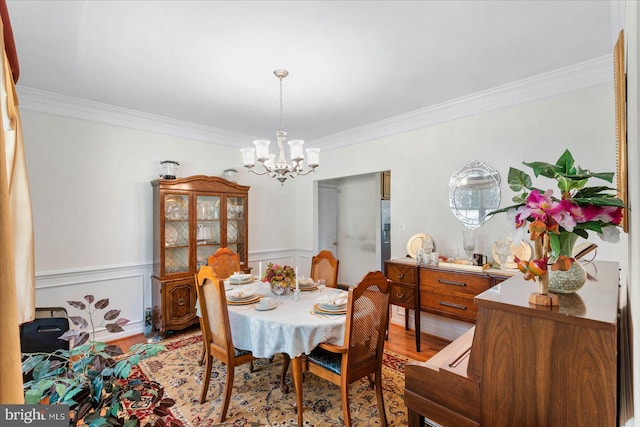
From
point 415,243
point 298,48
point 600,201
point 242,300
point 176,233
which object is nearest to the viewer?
point 600,201

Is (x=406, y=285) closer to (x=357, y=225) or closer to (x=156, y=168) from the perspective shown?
(x=357, y=225)

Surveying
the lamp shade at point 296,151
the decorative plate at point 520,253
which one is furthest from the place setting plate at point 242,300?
the decorative plate at point 520,253

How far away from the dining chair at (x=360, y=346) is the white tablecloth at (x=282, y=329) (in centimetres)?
9

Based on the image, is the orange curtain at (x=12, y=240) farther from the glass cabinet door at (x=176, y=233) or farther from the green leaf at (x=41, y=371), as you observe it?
the glass cabinet door at (x=176, y=233)

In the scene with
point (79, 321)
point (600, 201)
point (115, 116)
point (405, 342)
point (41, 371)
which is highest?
point (115, 116)

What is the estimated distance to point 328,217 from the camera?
5.49 m

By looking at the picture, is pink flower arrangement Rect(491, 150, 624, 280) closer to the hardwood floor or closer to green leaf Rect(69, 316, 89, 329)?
green leaf Rect(69, 316, 89, 329)

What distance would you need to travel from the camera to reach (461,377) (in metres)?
1.04

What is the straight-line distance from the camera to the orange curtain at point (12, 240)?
49 centimetres

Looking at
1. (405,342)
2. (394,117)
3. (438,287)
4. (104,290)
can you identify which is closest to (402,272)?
(438,287)

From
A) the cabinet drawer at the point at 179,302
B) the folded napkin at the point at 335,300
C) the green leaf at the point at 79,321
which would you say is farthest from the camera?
the cabinet drawer at the point at 179,302

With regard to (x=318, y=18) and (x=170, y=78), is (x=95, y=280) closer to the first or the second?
(x=170, y=78)

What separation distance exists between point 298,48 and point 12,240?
208 centimetres

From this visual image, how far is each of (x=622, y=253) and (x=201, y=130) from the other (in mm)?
4534
